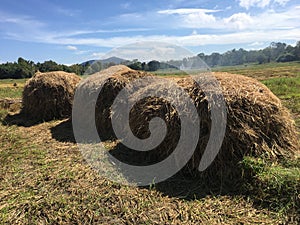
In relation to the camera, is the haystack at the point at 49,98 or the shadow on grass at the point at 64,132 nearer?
the shadow on grass at the point at 64,132

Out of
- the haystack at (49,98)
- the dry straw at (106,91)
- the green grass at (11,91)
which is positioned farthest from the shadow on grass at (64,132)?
the green grass at (11,91)

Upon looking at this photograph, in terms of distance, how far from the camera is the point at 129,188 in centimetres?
387

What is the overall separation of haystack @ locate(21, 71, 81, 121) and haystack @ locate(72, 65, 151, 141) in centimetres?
198

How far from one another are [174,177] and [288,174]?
5.32ft

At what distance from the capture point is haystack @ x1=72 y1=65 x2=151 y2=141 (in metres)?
6.54

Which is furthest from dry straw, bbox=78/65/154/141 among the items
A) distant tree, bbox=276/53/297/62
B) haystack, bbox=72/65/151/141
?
distant tree, bbox=276/53/297/62

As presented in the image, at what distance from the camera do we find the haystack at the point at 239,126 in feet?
13.1

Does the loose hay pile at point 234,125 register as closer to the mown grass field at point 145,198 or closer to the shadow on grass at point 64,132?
the mown grass field at point 145,198

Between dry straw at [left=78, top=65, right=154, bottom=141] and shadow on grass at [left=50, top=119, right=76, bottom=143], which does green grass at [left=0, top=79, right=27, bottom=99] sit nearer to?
shadow on grass at [left=50, top=119, right=76, bottom=143]

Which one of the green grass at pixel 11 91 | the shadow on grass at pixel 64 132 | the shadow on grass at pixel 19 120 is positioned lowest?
the shadow on grass at pixel 64 132

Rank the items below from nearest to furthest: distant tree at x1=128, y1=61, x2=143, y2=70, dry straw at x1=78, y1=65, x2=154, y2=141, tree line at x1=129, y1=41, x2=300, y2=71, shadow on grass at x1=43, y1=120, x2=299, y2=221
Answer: shadow on grass at x1=43, y1=120, x2=299, y2=221 < dry straw at x1=78, y1=65, x2=154, y2=141 < distant tree at x1=128, y1=61, x2=143, y2=70 < tree line at x1=129, y1=41, x2=300, y2=71

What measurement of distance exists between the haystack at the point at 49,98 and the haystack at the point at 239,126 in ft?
16.6

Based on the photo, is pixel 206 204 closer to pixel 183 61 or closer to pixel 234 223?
pixel 234 223

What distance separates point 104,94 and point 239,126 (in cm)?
373
